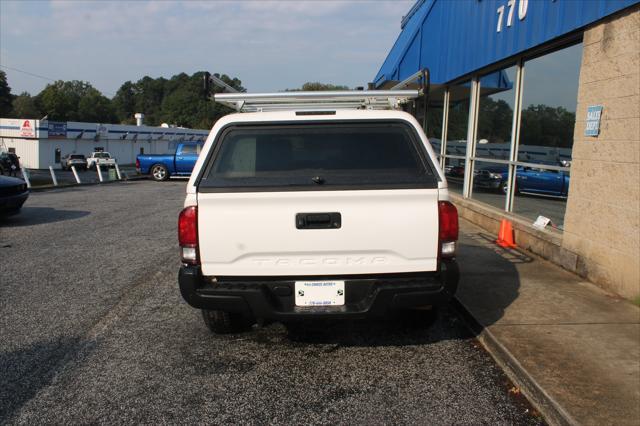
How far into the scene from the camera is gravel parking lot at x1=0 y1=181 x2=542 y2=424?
11.0 feet

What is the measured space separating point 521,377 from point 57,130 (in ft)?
159

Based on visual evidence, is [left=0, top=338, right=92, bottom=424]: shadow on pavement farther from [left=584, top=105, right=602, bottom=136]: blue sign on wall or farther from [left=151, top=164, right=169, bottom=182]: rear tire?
[left=151, top=164, right=169, bottom=182]: rear tire

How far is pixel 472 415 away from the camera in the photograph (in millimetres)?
3303

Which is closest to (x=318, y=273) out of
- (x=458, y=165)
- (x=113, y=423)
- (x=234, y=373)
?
(x=234, y=373)

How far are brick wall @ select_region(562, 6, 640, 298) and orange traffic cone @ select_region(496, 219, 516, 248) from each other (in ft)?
4.68

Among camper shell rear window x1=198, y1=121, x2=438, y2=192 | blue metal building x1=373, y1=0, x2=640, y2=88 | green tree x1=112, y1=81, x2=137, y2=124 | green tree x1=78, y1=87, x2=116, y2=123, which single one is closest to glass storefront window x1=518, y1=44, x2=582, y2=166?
blue metal building x1=373, y1=0, x2=640, y2=88

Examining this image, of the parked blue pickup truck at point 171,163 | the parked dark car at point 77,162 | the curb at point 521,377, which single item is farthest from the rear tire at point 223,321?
the parked dark car at point 77,162

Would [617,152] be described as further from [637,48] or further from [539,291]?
[539,291]

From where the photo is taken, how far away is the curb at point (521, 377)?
3.19 m

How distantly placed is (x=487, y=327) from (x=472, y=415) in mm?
1376

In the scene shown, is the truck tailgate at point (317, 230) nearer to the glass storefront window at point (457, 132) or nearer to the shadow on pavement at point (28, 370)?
the shadow on pavement at point (28, 370)

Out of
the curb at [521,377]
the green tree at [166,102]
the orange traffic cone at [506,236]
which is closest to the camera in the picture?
the curb at [521,377]

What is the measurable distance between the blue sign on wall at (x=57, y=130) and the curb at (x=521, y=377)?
46.6m

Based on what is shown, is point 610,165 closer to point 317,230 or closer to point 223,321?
point 317,230
